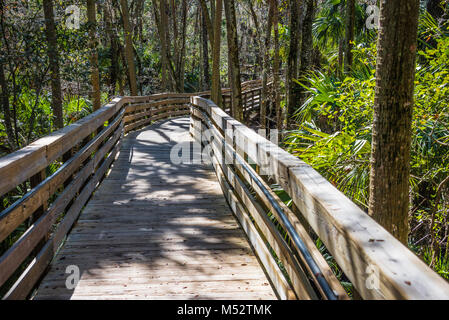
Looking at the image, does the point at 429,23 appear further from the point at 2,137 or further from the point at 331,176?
the point at 2,137

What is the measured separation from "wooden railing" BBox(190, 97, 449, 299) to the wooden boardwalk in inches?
11.8

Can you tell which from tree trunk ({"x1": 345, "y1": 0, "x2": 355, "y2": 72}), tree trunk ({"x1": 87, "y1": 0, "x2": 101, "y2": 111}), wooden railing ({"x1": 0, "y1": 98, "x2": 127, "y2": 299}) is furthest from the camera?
tree trunk ({"x1": 87, "y1": 0, "x2": 101, "y2": 111})

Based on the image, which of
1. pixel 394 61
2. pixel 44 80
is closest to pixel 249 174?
pixel 394 61

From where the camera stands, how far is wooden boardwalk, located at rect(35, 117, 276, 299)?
3.47 metres

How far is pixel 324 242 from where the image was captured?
226 cm

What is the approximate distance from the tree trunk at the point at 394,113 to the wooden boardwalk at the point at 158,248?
1123 mm

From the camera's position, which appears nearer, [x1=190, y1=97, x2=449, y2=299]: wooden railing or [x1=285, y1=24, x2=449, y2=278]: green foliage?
[x1=190, y1=97, x2=449, y2=299]: wooden railing

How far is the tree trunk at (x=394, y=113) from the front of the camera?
10.0 ft

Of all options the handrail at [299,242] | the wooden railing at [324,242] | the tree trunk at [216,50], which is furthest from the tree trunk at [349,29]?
the handrail at [299,242]

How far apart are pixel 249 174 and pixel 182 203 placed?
6.38 ft

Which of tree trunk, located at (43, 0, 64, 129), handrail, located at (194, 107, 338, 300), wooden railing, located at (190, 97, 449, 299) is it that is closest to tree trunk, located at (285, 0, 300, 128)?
tree trunk, located at (43, 0, 64, 129)

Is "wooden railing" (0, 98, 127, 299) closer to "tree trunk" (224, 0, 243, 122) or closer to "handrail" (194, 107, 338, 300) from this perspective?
"handrail" (194, 107, 338, 300)

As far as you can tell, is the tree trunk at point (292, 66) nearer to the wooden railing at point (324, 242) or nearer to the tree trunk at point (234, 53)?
the tree trunk at point (234, 53)

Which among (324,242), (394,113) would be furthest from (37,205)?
(394,113)
